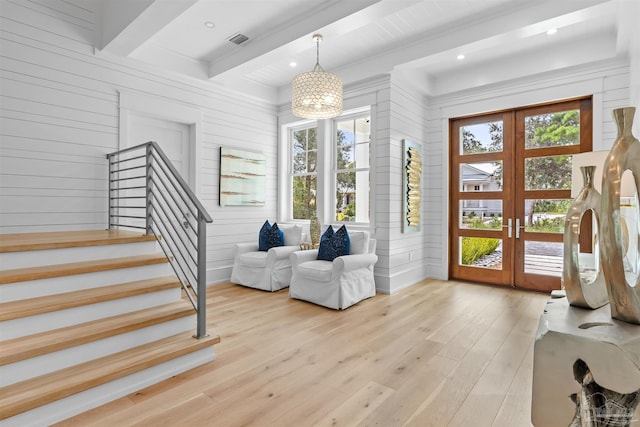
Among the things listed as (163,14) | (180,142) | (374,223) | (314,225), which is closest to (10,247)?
(163,14)

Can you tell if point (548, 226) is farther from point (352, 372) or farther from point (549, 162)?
point (352, 372)

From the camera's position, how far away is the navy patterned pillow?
15.9ft

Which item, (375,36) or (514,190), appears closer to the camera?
(375,36)

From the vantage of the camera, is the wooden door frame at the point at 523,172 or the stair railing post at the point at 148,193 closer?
the stair railing post at the point at 148,193

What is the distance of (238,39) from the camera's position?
3996mm

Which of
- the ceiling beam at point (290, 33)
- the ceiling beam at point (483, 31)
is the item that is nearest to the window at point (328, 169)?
the ceiling beam at point (483, 31)

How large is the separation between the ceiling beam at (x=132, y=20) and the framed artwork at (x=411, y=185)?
A: 10.3 ft

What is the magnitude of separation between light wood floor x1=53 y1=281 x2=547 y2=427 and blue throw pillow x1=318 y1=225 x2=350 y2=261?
678 millimetres

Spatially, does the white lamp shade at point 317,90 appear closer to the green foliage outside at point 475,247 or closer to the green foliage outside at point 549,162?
the green foliage outside at point 549,162

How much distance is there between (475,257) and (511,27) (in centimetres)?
306

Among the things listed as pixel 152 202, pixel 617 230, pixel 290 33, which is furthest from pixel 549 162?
pixel 152 202

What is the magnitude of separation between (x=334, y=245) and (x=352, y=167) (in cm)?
146

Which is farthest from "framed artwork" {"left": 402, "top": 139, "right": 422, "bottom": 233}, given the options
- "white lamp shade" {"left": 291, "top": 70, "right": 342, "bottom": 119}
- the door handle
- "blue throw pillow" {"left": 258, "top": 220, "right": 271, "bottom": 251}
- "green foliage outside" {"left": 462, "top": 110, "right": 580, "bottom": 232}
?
"blue throw pillow" {"left": 258, "top": 220, "right": 271, "bottom": 251}

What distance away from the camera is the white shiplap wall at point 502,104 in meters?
3.86
